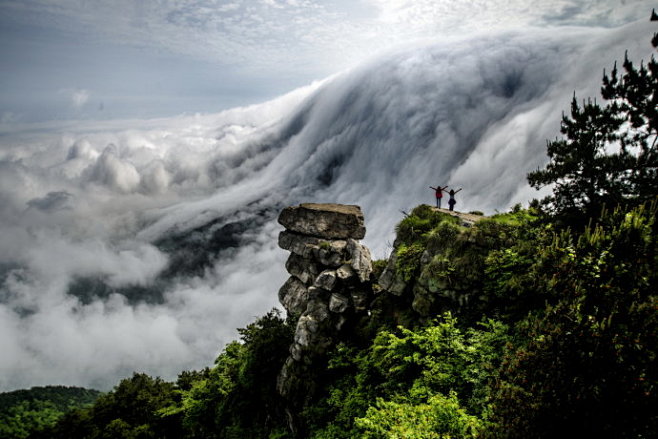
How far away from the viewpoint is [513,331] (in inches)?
509

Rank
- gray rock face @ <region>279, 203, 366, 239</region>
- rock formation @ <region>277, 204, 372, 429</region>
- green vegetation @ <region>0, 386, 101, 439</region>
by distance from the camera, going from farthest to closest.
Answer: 1. green vegetation @ <region>0, 386, 101, 439</region>
2. gray rock face @ <region>279, 203, 366, 239</region>
3. rock formation @ <region>277, 204, 372, 429</region>

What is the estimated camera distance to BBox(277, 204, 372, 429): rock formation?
20625 millimetres

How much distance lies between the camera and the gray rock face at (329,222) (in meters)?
28.5

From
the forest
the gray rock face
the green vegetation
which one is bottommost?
the green vegetation

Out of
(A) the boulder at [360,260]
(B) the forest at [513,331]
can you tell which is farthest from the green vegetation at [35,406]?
(A) the boulder at [360,260]

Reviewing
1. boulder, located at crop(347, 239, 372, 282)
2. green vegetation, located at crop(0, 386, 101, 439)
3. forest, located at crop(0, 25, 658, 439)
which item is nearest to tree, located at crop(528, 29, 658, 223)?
forest, located at crop(0, 25, 658, 439)

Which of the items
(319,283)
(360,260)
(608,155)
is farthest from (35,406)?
(608,155)

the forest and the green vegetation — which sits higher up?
the forest

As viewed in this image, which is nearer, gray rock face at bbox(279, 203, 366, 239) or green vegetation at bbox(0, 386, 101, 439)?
gray rock face at bbox(279, 203, 366, 239)

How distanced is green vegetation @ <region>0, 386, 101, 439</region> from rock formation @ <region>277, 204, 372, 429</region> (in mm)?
68707

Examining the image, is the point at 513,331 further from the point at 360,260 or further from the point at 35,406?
the point at 35,406

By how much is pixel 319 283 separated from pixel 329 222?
747 centimetres

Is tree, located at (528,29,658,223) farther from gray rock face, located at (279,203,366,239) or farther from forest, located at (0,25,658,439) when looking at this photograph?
gray rock face, located at (279,203,366,239)

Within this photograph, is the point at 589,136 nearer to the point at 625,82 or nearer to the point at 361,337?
the point at 625,82
